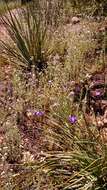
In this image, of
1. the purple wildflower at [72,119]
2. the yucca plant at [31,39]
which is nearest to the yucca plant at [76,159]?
the purple wildflower at [72,119]

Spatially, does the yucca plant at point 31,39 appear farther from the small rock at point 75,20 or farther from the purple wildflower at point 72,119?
the purple wildflower at point 72,119

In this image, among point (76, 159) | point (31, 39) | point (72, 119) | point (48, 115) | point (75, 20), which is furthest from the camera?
point (75, 20)

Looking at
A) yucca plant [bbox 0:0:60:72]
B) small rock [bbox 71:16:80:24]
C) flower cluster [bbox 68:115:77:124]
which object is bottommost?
flower cluster [bbox 68:115:77:124]

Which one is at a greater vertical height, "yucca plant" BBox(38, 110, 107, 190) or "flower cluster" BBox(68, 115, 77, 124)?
"flower cluster" BBox(68, 115, 77, 124)

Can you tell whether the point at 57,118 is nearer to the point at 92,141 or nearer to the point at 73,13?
the point at 92,141

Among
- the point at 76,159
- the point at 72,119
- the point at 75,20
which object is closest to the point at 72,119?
the point at 72,119

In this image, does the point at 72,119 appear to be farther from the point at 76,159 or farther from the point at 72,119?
the point at 76,159

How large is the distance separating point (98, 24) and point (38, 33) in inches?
54.5

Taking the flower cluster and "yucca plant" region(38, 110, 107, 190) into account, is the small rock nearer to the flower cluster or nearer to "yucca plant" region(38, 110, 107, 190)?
"yucca plant" region(38, 110, 107, 190)

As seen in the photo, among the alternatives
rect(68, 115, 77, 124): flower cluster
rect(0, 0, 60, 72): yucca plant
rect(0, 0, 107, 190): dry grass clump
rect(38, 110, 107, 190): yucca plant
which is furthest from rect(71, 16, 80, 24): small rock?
rect(68, 115, 77, 124): flower cluster

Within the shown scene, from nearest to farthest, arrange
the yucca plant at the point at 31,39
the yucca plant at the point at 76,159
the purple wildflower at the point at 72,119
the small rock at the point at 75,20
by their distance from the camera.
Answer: the yucca plant at the point at 76,159, the purple wildflower at the point at 72,119, the yucca plant at the point at 31,39, the small rock at the point at 75,20

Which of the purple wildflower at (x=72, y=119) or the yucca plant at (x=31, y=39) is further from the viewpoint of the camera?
the yucca plant at (x=31, y=39)

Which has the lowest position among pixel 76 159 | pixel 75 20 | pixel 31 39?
pixel 76 159

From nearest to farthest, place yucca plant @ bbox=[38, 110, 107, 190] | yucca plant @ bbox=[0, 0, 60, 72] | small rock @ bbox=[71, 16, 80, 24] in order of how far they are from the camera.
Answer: yucca plant @ bbox=[38, 110, 107, 190]
yucca plant @ bbox=[0, 0, 60, 72]
small rock @ bbox=[71, 16, 80, 24]
